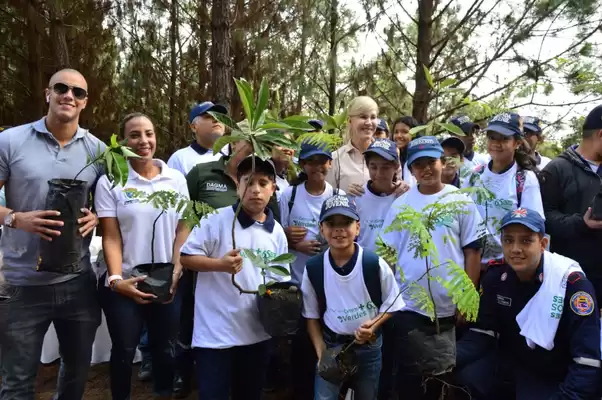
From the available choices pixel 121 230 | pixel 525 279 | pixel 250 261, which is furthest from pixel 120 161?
pixel 525 279

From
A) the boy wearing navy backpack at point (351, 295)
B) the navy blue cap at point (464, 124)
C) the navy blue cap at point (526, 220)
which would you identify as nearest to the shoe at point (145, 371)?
the boy wearing navy backpack at point (351, 295)

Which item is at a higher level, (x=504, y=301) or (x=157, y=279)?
(x=157, y=279)

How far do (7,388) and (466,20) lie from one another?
714 centimetres

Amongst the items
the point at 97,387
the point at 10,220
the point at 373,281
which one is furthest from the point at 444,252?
the point at 97,387

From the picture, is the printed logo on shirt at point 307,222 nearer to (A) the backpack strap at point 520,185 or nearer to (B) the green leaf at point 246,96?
(B) the green leaf at point 246,96

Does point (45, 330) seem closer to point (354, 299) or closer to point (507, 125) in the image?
point (354, 299)

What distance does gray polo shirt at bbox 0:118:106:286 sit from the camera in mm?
2703

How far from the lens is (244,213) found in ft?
9.46

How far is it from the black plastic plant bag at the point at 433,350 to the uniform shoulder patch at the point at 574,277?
2.55ft

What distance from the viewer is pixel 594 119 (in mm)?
3367

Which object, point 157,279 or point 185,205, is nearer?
point 185,205

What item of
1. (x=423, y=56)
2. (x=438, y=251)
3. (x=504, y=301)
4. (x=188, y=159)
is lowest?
(x=504, y=301)

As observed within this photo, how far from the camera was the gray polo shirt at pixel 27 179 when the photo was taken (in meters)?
2.70

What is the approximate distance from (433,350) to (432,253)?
1.95 feet
